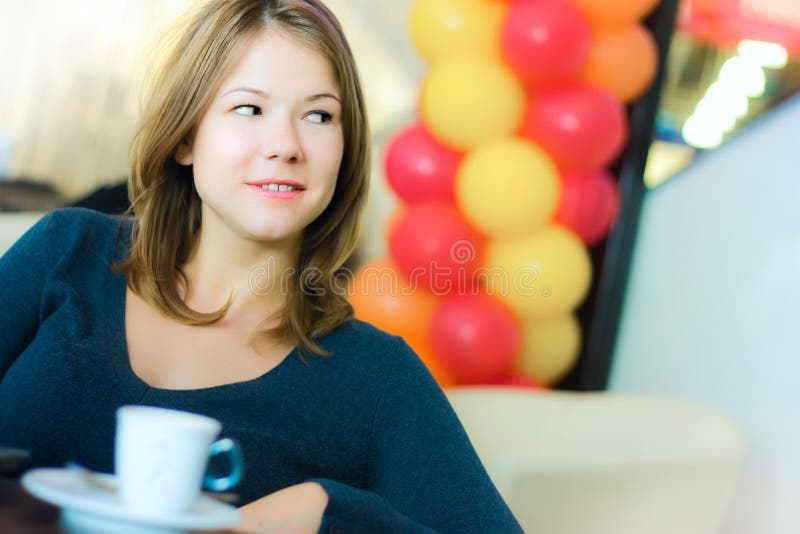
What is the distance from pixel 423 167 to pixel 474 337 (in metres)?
0.43

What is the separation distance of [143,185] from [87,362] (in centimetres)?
27

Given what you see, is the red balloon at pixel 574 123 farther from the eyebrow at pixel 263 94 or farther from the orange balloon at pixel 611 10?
the eyebrow at pixel 263 94

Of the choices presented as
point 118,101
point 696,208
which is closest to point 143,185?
point 696,208

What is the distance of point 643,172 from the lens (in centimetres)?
262

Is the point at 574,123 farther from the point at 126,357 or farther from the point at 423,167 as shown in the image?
the point at 126,357

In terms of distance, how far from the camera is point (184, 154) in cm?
113

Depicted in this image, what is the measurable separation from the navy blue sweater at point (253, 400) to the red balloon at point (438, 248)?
1.07 m

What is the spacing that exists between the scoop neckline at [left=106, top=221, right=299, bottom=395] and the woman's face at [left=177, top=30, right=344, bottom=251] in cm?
14

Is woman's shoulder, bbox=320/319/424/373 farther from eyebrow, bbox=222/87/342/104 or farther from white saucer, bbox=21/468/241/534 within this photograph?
white saucer, bbox=21/468/241/534

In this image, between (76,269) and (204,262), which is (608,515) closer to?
(204,262)

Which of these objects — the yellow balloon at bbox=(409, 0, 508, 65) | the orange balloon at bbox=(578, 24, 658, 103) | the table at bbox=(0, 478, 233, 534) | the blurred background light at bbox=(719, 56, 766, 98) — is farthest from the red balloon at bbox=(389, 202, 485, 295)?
the table at bbox=(0, 478, 233, 534)

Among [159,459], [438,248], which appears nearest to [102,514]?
[159,459]

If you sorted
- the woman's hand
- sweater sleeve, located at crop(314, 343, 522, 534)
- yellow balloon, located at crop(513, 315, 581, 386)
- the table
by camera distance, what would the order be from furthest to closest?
yellow balloon, located at crop(513, 315, 581, 386), sweater sleeve, located at crop(314, 343, 522, 534), the woman's hand, the table

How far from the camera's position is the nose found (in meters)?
1.01
